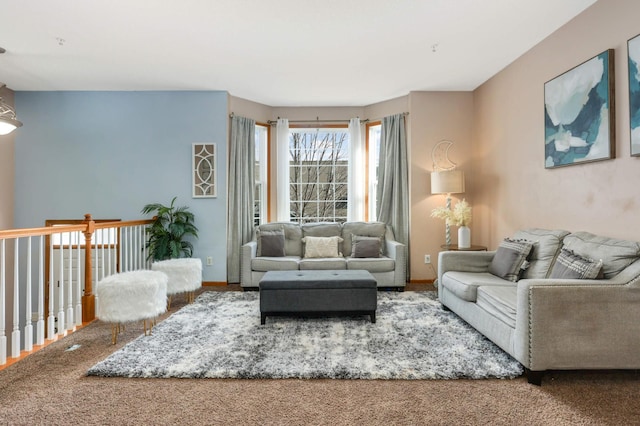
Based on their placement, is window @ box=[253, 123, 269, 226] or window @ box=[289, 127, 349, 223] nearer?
window @ box=[253, 123, 269, 226]

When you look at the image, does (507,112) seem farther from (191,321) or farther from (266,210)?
(191,321)

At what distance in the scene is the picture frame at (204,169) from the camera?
4.99 m

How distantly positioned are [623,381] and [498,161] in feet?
9.14

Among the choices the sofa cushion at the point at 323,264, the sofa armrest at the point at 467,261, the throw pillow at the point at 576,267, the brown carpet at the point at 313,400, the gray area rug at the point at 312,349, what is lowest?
the brown carpet at the point at 313,400

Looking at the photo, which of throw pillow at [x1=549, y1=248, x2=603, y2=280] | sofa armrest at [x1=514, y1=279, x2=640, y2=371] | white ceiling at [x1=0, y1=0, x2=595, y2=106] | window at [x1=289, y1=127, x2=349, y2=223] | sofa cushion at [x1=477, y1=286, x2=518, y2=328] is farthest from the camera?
window at [x1=289, y1=127, x2=349, y2=223]

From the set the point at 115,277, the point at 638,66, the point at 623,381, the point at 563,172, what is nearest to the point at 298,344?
the point at 115,277

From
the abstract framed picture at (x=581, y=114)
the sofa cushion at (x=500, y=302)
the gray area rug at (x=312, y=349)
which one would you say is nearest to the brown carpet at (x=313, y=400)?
the gray area rug at (x=312, y=349)

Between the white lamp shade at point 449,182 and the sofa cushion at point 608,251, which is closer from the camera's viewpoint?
the sofa cushion at point 608,251

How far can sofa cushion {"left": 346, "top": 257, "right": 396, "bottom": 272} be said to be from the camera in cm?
446

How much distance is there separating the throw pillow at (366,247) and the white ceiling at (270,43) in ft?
6.93

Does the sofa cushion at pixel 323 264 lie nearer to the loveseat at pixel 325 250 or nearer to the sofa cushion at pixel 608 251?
the loveseat at pixel 325 250

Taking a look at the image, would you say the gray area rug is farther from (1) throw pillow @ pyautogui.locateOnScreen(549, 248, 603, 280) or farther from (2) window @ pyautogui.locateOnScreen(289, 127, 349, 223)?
(2) window @ pyautogui.locateOnScreen(289, 127, 349, 223)

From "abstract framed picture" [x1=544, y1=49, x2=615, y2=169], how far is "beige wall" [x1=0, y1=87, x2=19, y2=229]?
6.66 meters

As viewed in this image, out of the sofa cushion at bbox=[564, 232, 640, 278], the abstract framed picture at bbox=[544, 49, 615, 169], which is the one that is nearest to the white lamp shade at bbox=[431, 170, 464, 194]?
the abstract framed picture at bbox=[544, 49, 615, 169]
